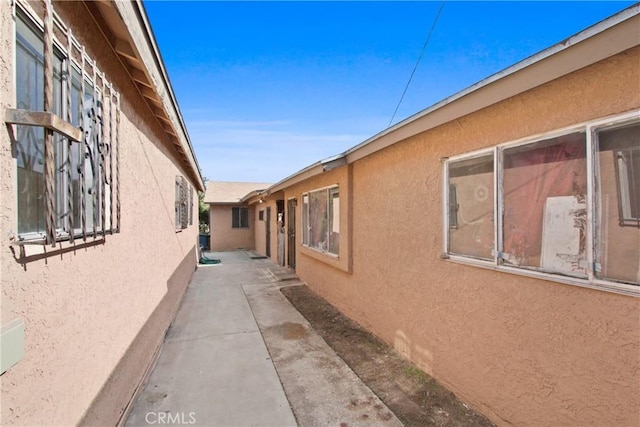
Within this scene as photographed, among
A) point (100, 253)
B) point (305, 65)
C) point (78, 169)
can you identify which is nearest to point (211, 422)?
point (100, 253)

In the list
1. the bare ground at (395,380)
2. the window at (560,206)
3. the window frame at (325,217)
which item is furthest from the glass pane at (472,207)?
the window frame at (325,217)

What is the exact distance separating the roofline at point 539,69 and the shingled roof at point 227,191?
15184 mm

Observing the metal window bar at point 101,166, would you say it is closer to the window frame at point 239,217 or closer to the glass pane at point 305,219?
the glass pane at point 305,219

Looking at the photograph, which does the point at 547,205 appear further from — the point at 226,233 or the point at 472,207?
the point at 226,233

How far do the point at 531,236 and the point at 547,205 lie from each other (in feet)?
0.96

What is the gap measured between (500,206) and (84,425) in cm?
365

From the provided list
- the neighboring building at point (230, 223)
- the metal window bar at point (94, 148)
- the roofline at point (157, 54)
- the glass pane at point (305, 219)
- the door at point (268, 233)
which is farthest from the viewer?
the neighboring building at point (230, 223)

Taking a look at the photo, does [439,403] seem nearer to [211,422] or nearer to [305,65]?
[211,422]

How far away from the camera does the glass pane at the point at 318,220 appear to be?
24.2ft

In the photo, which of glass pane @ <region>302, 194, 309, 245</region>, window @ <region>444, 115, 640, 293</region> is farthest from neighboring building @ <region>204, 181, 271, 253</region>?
window @ <region>444, 115, 640, 293</region>

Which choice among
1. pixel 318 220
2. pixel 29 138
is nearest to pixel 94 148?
pixel 29 138

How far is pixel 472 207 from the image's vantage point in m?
3.24

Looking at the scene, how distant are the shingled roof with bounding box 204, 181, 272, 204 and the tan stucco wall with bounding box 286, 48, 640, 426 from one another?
Result: 47.0 feet

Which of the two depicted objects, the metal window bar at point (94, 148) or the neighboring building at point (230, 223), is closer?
the metal window bar at point (94, 148)
